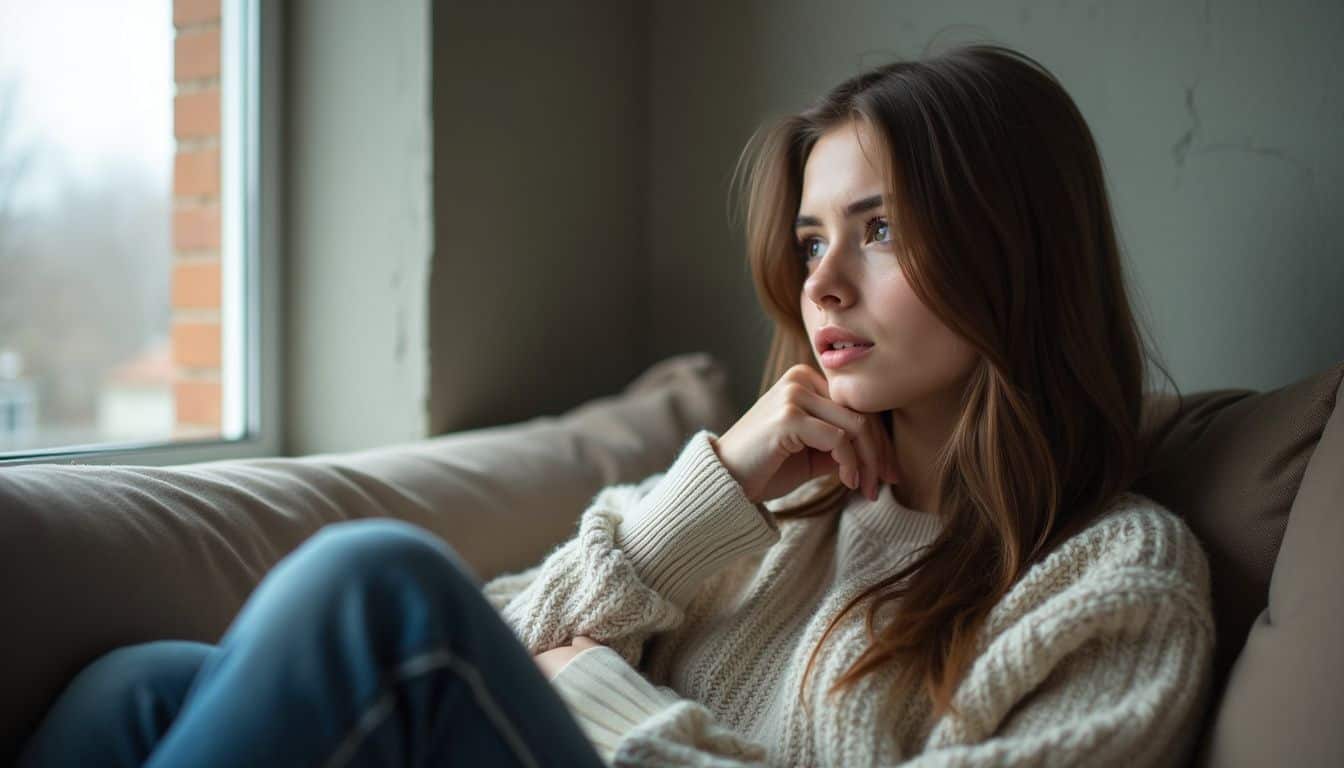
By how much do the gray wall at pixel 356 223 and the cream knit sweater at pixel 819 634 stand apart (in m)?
0.53

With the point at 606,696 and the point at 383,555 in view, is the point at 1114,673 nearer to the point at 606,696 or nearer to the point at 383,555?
the point at 606,696

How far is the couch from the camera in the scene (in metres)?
0.81

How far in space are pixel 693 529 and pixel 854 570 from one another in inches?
7.2

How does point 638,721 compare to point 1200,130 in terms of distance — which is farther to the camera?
point 1200,130

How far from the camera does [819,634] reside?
1.02 m

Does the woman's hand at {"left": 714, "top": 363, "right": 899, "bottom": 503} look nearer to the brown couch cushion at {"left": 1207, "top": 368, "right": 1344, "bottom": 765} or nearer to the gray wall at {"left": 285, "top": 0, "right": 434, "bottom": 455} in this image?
the brown couch cushion at {"left": 1207, "top": 368, "right": 1344, "bottom": 765}

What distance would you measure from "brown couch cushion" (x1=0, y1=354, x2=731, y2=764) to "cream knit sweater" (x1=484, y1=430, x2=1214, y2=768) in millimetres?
155

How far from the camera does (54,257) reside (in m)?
1.66

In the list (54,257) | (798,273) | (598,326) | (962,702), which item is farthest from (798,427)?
(54,257)

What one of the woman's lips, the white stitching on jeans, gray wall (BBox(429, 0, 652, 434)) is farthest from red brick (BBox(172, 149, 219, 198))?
the white stitching on jeans

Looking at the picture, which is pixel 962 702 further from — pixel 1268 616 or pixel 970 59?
pixel 970 59

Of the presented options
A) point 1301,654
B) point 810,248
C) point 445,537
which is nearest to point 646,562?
point 445,537

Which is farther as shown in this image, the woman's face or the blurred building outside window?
the blurred building outside window

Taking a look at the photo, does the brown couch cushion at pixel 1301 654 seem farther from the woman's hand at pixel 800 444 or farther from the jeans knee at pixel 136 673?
the jeans knee at pixel 136 673
